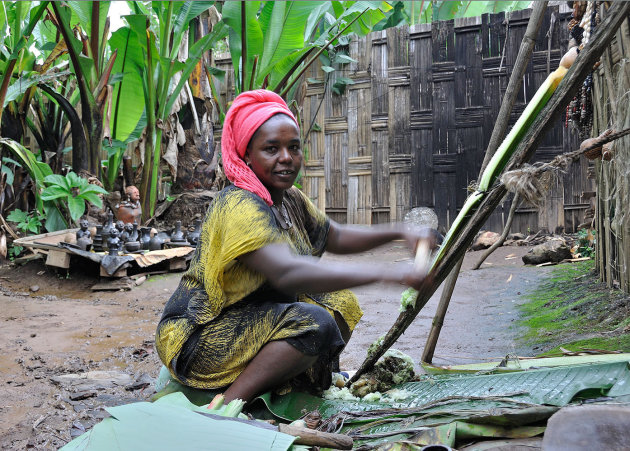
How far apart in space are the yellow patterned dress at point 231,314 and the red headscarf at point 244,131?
0.06 meters

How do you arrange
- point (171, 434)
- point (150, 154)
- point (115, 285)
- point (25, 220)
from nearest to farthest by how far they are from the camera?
point (171, 434) < point (115, 285) < point (25, 220) < point (150, 154)

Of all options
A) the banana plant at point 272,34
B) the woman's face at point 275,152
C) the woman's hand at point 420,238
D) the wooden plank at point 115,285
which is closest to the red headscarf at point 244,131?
the woman's face at point 275,152

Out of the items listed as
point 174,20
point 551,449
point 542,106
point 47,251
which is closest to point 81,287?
point 47,251

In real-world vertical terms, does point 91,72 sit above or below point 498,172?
above

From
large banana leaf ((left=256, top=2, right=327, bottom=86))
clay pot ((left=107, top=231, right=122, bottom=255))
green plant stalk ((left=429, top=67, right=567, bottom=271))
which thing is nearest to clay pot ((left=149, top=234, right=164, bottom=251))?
clay pot ((left=107, top=231, right=122, bottom=255))

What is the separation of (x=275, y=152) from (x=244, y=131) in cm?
14

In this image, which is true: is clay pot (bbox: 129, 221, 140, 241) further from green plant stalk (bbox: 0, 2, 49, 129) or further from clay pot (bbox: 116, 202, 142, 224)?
green plant stalk (bbox: 0, 2, 49, 129)

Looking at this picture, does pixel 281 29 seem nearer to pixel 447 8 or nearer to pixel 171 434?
pixel 447 8

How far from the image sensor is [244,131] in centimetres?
209

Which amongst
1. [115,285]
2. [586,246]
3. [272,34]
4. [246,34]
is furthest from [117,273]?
[586,246]

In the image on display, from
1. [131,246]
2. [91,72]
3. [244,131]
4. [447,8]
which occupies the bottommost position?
[131,246]

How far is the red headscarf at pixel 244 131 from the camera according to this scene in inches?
81.4

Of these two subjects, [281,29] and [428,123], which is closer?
[281,29]

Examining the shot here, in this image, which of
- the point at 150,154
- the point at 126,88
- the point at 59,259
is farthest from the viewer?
the point at 150,154
